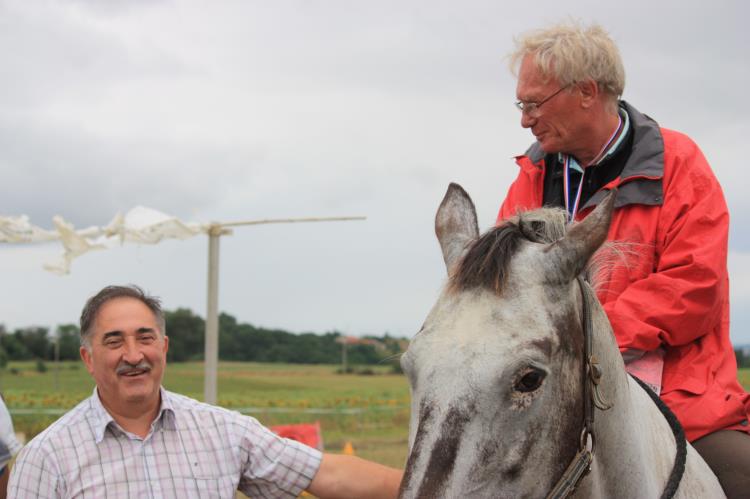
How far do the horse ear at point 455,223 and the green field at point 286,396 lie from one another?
11528 millimetres

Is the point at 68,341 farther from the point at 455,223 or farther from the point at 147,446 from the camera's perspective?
the point at 455,223

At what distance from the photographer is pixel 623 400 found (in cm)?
252

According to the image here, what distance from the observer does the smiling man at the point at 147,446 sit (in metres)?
3.30

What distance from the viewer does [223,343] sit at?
22875 mm

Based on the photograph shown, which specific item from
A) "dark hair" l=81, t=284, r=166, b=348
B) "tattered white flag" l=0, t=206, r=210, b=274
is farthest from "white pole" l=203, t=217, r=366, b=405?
"dark hair" l=81, t=284, r=166, b=348

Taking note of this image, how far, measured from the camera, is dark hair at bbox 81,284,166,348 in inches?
140

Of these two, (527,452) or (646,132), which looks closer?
(527,452)

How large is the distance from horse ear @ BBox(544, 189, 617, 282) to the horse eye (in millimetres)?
→ 300

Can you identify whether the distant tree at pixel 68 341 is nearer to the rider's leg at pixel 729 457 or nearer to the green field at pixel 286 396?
the green field at pixel 286 396

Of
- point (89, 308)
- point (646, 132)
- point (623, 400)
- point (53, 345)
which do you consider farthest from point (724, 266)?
point (53, 345)

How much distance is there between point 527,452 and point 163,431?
1876 mm

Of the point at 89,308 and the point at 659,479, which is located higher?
the point at 89,308

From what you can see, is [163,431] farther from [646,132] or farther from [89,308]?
[646,132]

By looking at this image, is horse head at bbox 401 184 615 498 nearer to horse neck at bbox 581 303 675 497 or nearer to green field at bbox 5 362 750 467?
horse neck at bbox 581 303 675 497
